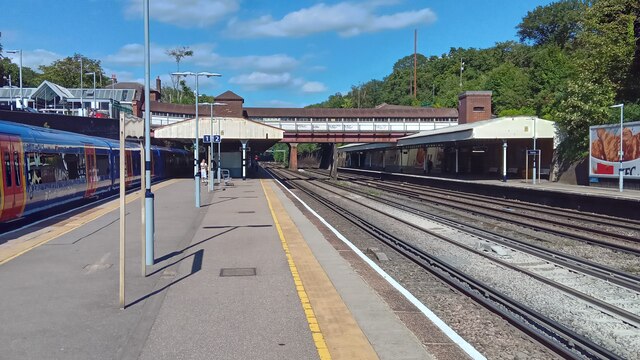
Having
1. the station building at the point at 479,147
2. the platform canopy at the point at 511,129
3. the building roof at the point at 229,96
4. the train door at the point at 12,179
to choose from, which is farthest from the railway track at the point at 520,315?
the building roof at the point at 229,96

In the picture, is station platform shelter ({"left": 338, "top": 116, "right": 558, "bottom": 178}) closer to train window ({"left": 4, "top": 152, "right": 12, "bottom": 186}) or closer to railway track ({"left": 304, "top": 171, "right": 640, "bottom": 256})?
railway track ({"left": 304, "top": 171, "right": 640, "bottom": 256})

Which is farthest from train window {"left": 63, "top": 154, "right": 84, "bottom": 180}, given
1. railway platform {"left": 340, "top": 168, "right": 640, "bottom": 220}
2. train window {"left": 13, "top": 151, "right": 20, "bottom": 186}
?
railway platform {"left": 340, "top": 168, "right": 640, "bottom": 220}

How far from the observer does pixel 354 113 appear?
92000 mm

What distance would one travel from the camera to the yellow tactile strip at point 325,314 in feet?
17.6

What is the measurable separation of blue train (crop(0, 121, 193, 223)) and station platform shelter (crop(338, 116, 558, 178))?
23060 mm

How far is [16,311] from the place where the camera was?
6566mm

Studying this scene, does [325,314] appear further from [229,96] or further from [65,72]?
[65,72]

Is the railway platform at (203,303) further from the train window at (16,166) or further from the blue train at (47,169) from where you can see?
the train window at (16,166)

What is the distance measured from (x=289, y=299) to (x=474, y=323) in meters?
2.42

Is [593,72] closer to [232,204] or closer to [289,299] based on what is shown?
[232,204]

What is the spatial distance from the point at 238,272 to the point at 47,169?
10.5 meters

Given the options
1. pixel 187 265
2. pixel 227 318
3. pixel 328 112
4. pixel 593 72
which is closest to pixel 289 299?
pixel 227 318

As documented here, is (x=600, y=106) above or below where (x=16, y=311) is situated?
above

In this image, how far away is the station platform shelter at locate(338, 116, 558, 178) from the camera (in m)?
35.9
